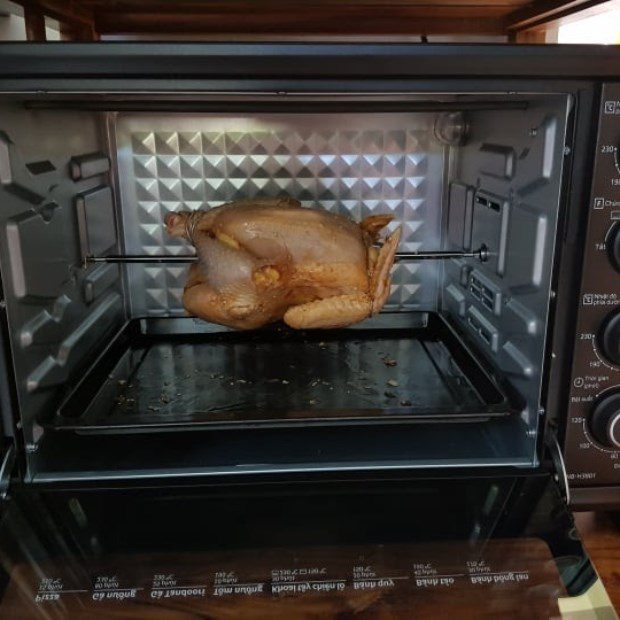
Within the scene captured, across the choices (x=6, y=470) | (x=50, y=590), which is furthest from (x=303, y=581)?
(x=6, y=470)

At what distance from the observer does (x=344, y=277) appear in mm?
999

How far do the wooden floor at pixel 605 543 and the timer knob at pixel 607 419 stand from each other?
20cm

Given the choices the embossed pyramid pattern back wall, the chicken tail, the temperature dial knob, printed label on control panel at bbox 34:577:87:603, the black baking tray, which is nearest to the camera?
printed label on control panel at bbox 34:577:87:603

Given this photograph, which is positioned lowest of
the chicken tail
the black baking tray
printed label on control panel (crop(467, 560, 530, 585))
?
printed label on control panel (crop(467, 560, 530, 585))

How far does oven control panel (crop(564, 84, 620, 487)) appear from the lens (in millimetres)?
741

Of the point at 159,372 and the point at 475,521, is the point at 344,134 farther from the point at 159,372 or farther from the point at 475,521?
the point at 475,521

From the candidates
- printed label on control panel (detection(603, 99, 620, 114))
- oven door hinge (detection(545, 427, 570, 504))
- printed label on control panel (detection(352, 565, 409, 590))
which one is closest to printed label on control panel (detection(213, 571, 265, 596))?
printed label on control panel (detection(352, 565, 409, 590))

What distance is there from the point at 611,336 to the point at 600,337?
1 centimetres

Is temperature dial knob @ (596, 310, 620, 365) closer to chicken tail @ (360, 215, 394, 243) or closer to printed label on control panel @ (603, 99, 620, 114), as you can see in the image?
printed label on control panel @ (603, 99, 620, 114)

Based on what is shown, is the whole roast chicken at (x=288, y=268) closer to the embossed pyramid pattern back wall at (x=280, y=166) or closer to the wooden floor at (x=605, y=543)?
the embossed pyramid pattern back wall at (x=280, y=166)

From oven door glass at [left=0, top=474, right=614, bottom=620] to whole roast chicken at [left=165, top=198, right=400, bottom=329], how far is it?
0.93ft

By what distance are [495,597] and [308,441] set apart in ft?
1.20

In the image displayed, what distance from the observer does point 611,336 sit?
2.59 feet

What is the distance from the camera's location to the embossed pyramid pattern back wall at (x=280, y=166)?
1.23m
